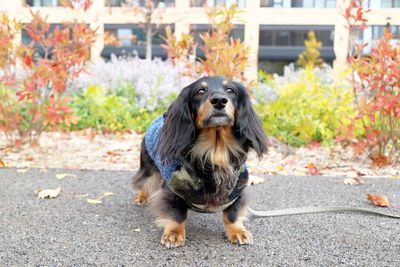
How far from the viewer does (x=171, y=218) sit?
2393 millimetres

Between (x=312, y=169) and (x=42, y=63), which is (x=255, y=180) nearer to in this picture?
(x=312, y=169)

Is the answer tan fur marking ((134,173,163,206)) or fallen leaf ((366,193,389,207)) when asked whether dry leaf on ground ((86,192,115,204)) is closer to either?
tan fur marking ((134,173,163,206))

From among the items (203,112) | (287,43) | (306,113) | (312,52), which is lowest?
(306,113)

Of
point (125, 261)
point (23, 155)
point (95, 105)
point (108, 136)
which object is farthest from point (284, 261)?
point (95, 105)

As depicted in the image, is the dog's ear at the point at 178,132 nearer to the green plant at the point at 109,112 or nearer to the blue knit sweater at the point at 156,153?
the blue knit sweater at the point at 156,153

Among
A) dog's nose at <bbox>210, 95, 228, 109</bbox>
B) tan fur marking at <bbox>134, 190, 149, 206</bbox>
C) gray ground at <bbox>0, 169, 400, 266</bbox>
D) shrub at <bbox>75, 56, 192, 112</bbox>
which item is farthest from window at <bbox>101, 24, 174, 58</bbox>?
dog's nose at <bbox>210, 95, 228, 109</bbox>

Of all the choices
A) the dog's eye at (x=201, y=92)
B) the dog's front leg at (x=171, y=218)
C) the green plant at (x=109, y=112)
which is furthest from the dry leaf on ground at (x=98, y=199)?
the green plant at (x=109, y=112)

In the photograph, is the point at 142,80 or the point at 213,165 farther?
the point at 142,80

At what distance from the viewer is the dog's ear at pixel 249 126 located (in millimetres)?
2406

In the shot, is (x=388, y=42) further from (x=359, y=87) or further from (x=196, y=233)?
(x=196, y=233)

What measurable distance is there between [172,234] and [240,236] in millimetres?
330

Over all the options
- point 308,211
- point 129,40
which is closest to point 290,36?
point 129,40

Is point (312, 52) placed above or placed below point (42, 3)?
below

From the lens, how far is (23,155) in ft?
15.1
